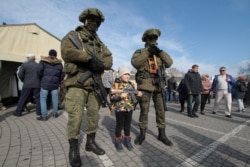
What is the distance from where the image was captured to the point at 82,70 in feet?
9.93

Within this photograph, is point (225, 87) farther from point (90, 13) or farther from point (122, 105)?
point (90, 13)

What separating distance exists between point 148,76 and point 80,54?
1.64m

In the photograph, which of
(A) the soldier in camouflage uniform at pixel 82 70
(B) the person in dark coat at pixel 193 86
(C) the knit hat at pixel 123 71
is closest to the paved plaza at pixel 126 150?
(A) the soldier in camouflage uniform at pixel 82 70

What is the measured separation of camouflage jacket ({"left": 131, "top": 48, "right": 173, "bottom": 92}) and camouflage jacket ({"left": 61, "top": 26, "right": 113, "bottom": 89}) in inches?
27.3

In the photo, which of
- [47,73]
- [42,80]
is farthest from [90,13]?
[42,80]

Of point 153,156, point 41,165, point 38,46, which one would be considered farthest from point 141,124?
point 38,46

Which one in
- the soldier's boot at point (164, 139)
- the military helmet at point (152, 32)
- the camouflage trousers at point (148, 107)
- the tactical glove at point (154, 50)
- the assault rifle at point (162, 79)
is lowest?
the soldier's boot at point (164, 139)

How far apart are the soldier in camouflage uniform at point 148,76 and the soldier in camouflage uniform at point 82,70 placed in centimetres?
81

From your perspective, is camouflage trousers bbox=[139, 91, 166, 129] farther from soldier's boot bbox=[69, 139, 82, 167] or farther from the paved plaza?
soldier's boot bbox=[69, 139, 82, 167]

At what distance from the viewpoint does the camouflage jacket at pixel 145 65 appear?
3.75m

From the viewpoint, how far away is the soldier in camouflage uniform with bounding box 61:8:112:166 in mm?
2848

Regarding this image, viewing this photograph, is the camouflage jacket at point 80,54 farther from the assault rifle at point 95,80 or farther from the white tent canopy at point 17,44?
the white tent canopy at point 17,44

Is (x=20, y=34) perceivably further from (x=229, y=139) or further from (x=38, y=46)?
(x=229, y=139)

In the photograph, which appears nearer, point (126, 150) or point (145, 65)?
point (126, 150)
